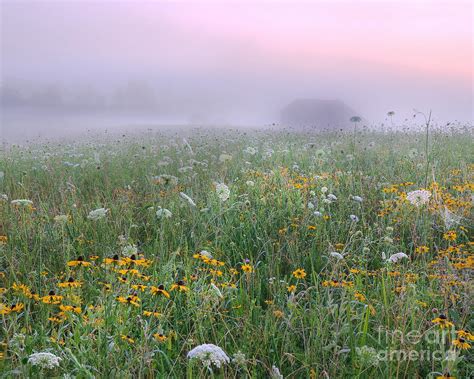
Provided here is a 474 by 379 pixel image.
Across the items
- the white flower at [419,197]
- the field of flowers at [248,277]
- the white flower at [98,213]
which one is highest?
the white flower at [419,197]

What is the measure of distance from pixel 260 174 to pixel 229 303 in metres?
3.31

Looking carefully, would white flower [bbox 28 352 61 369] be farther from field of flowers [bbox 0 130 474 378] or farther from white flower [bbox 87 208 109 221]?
white flower [bbox 87 208 109 221]

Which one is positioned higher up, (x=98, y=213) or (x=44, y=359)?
(x=98, y=213)

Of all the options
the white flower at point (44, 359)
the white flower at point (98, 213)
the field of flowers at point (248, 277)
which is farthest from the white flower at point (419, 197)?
the white flower at point (44, 359)

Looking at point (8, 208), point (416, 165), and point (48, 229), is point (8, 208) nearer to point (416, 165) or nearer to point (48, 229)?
point (48, 229)

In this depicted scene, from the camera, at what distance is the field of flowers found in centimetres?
221

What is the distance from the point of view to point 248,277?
9.85 ft

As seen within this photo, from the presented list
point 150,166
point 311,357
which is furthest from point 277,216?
point 150,166

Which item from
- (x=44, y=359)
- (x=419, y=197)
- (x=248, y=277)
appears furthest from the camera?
(x=419, y=197)

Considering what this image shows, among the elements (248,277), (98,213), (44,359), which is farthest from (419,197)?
→ (44,359)

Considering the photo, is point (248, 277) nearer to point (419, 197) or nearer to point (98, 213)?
point (98, 213)

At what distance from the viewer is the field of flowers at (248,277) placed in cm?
221

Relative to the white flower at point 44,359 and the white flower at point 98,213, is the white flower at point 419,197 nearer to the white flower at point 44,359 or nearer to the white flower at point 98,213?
the white flower at point 98,213

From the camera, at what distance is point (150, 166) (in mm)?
7988
